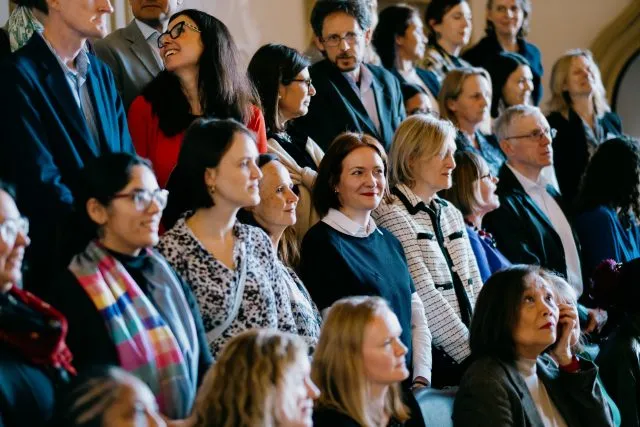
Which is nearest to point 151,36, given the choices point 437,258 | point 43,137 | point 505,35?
point 43,137

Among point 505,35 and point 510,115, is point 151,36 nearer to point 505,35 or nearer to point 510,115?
point 510,115

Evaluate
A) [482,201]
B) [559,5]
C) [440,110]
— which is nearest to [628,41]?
[559,5]

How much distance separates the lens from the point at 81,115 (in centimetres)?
330

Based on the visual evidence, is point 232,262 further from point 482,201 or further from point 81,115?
point 482,201

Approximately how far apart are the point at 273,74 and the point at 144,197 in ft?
4.52

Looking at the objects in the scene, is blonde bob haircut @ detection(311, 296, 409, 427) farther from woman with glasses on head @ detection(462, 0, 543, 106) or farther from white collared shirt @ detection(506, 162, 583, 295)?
woman with glasses on head @ detection(462, 0, 543, 106)

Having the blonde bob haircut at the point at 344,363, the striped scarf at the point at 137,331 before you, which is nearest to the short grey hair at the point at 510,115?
the blonde bob haircut at the point at 344,363

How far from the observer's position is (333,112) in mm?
4594

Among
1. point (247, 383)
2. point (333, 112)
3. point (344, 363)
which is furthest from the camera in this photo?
point (333, 112)

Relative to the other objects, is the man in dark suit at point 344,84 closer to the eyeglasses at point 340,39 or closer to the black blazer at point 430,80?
the eyeglasses at point 340,39

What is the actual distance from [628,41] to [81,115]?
16.4 ft

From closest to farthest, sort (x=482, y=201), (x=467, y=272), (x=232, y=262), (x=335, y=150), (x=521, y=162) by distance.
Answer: (x=232, y=262), (x=335, y=150), (x=467, y=272), (x=482, y=201), (x=521, y=162)

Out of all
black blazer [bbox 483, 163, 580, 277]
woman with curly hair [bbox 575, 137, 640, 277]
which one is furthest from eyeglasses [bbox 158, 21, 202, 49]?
woman with curly hair [bbox 575, 137, 640, 277]

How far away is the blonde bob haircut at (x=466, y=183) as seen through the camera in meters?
4.61
